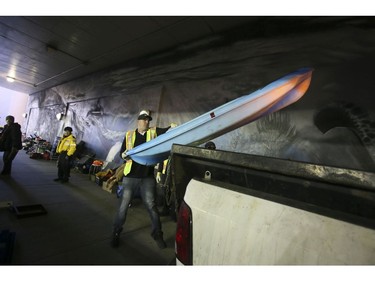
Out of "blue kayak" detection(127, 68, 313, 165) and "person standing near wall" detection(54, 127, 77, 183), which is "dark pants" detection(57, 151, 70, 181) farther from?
"blue kayak" detection(127, 68, 313, 165)

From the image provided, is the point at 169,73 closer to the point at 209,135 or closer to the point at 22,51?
the point at 209,135

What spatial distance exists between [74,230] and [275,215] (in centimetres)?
287

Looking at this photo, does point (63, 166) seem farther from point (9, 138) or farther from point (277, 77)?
point (277, 77)

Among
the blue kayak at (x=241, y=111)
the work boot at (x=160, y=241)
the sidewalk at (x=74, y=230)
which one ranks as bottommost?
the sidewalk at (x=74, y=230)

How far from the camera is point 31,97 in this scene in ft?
47.4

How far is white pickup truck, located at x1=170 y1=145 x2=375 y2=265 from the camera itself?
2.29 feet

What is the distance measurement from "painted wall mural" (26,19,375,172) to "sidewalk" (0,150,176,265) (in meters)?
2.08

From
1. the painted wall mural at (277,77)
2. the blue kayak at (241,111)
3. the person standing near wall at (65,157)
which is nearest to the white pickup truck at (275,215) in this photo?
the blue kayak at (241,111)

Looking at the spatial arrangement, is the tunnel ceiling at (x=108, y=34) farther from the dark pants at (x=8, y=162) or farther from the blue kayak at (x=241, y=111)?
the dark pants at (x=8, y=162)

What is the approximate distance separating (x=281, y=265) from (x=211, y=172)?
56 cm

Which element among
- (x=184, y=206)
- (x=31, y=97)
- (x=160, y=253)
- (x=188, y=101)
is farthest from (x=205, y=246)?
(x=31, y=97)

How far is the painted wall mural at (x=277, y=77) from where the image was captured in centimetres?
259

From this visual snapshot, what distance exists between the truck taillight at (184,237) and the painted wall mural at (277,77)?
1576 millimetres

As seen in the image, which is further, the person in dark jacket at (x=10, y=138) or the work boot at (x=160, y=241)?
the person in dark jacket at (x=10, y=138)
